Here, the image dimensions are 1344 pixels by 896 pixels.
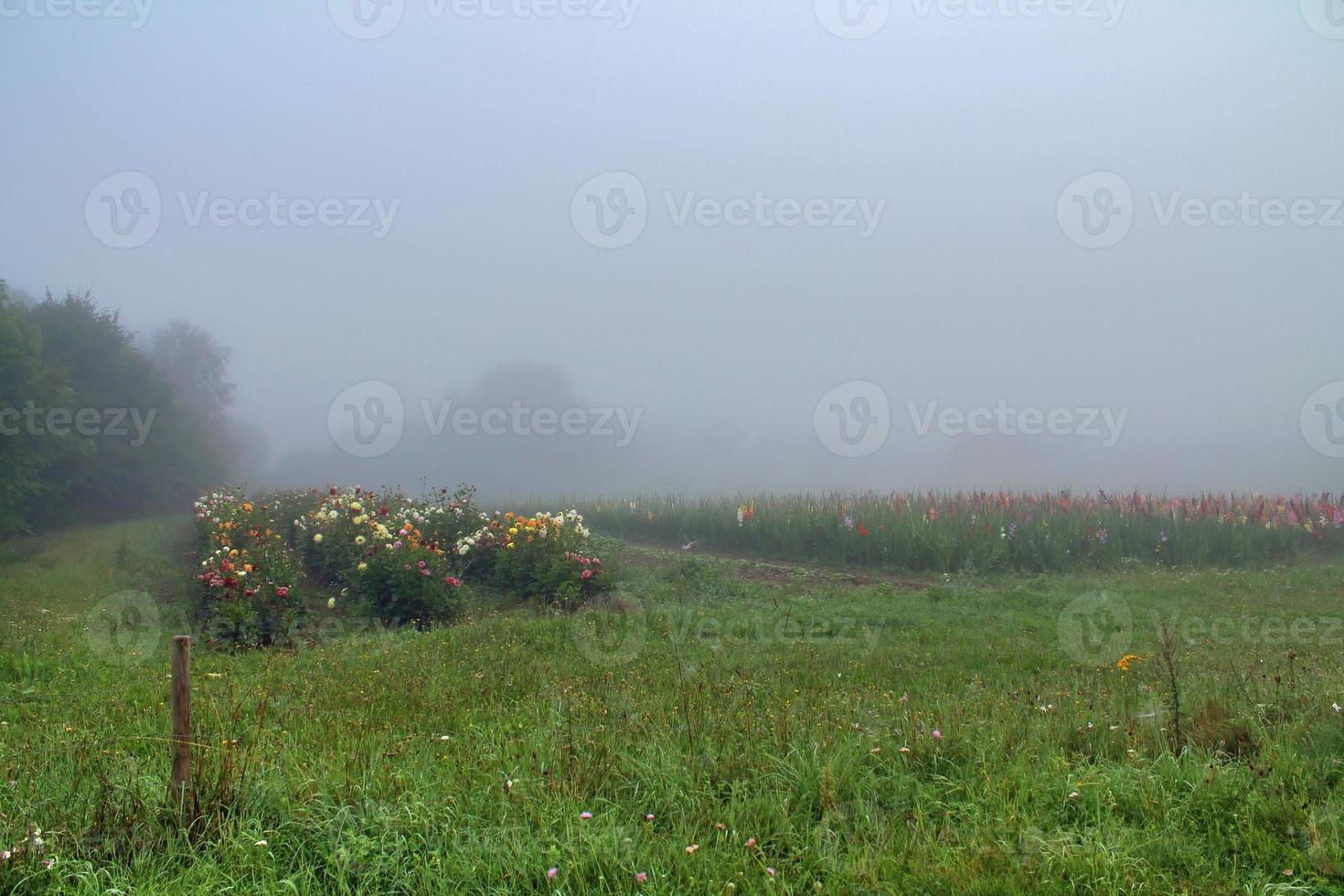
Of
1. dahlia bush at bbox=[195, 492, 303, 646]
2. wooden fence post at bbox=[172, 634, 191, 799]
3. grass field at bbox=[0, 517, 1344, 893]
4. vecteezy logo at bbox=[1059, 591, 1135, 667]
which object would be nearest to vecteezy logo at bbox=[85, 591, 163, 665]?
grass field at bbox=[0, 517, 1344, 893]

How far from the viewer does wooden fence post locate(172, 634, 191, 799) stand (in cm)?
394

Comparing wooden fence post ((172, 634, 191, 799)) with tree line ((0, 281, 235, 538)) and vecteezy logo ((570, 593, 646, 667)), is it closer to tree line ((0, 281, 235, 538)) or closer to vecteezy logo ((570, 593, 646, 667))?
vecteezy logo ((570, 593, 646, 667))

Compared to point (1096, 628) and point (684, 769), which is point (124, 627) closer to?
point (684, 769)

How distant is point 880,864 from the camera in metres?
3.59

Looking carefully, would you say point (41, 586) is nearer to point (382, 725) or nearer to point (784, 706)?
point (382, 725)

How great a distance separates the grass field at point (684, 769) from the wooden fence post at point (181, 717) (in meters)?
0.07

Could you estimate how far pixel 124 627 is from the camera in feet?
34.9

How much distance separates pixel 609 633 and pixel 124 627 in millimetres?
6010

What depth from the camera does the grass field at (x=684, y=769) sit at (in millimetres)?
3580

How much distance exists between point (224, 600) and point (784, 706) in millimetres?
7040

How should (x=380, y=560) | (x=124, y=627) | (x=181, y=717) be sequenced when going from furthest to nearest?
1. (x=380, y=560)
2. (x=124, y=627)
3. (x=181, y=717)

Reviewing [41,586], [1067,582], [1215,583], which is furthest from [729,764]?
[41,586]

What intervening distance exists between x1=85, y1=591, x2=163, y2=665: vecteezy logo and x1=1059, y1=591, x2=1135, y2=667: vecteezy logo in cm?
878

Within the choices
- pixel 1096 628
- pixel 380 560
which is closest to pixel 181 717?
pixel 380 560
